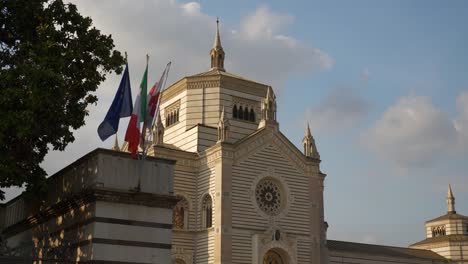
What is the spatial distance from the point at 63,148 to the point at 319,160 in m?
33.9

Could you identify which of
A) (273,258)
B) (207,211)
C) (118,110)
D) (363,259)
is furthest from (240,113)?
(118,110)

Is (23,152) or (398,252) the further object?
(398,252)

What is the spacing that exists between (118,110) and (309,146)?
33098mm

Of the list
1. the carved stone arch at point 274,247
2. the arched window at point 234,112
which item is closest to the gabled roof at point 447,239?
the carved stone arch at point 274,247

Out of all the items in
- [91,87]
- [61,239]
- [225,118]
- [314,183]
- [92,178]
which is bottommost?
[61,239]

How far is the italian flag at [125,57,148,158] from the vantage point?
18.9 metres

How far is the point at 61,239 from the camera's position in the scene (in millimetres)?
18516

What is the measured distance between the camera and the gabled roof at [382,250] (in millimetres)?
55500

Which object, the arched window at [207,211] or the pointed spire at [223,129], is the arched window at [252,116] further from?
the arched window at [207,211]

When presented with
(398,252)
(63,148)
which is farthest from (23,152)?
(398,252)

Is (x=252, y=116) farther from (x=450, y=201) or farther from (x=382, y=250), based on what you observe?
(x=450, y=201)

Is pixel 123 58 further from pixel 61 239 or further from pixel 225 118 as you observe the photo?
pixel 225 118

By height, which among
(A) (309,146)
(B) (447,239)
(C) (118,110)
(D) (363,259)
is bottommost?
(C) (118,110)

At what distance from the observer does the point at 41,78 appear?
16.9 meters
